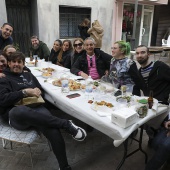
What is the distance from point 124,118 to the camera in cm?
158

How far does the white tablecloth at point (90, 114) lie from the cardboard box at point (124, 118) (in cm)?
3

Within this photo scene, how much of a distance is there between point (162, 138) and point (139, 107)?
17.2 inches

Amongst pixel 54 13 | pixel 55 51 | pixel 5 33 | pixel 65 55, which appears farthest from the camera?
pixel 54 13

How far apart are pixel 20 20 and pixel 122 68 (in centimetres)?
578

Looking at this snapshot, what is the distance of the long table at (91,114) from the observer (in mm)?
1614

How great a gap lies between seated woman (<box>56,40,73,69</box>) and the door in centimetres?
794

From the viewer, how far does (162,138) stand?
196cm

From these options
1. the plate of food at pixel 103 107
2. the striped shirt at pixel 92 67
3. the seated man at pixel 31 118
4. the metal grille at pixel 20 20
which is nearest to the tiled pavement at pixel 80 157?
the seated man at pixel 31 118

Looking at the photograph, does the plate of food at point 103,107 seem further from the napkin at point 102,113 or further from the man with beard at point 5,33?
the man with beard at point 5,33

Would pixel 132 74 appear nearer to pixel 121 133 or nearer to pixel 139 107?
pixel 139 107

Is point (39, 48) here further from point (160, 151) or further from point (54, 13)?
point (160, 151)

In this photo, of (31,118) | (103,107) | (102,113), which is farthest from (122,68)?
Answer: (31,118)

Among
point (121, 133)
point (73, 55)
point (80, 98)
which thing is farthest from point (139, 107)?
point (73, 55)

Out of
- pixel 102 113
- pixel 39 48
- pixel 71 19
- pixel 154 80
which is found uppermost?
pixel 71 19
